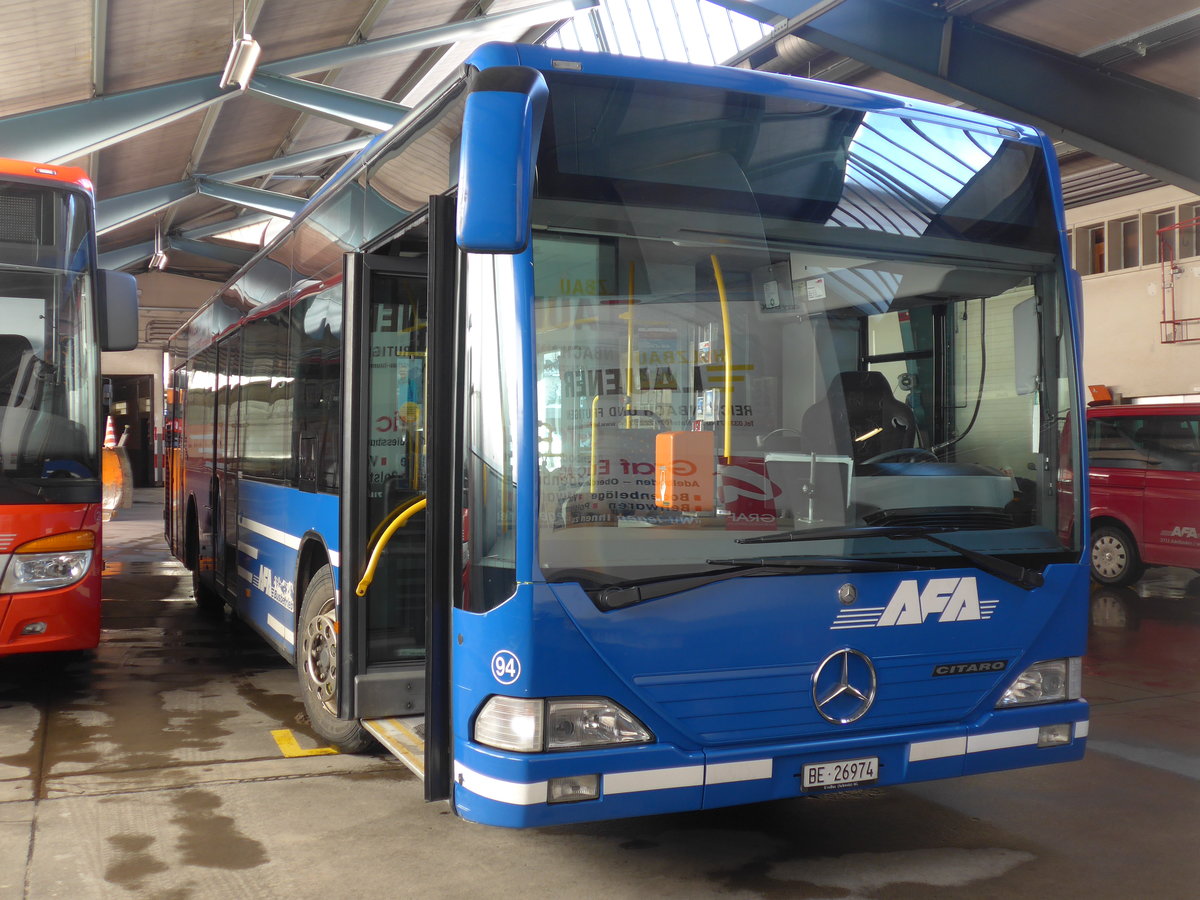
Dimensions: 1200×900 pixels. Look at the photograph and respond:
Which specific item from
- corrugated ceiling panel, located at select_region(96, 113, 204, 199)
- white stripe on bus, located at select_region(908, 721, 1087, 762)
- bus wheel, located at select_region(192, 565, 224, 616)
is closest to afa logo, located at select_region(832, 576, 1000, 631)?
white stripe on bus, located at select_region(908, 721, 1087, 762)

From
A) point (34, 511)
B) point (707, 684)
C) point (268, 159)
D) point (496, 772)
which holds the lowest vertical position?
point (496, 772)

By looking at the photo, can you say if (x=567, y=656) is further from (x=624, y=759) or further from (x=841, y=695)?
(x=841, y=695)

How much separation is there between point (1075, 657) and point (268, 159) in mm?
21144

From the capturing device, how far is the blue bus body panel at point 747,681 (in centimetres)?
349

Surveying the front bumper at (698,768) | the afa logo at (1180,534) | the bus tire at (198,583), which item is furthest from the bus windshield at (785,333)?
the afa logo at (1180,534)

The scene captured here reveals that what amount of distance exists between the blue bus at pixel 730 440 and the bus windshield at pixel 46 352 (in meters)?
2.81

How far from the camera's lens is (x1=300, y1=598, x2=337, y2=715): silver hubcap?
541cm

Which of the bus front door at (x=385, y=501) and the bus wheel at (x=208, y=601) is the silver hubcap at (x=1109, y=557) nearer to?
the bus wheel at (x=208, y=601)

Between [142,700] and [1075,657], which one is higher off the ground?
[1075,657]

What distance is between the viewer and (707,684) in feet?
12.0

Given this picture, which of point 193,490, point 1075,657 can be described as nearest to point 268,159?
point 193,490

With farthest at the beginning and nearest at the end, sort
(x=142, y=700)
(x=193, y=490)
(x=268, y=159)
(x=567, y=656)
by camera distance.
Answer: (x=268, y=159) → (x=193, y=490) → (x=142, y=700) → (x=567, y=656)

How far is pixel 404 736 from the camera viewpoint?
15.9ft

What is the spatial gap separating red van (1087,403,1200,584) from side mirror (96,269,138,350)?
8.94 meters
